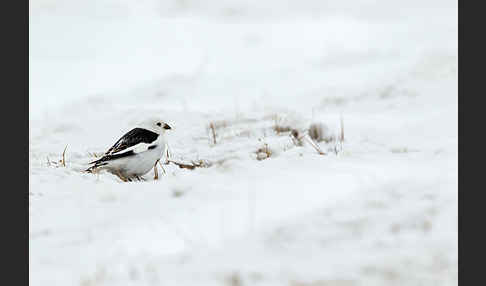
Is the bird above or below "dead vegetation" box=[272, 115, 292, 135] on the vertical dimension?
below

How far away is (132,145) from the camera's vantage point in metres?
3.41

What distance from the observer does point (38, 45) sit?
9.03 m

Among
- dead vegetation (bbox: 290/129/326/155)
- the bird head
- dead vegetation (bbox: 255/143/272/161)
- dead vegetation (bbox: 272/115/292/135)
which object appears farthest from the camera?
dead vegetation (bbox: 272/115/292/135)

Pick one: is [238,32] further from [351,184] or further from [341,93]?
[351,184]

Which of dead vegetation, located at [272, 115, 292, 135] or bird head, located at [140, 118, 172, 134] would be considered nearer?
bird head, located at [140, 118, 172, 134]

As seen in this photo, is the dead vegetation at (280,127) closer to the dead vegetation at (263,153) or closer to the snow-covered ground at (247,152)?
the snow-covered ground at (247,152)

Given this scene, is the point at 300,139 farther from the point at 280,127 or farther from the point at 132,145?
the point at 132,145

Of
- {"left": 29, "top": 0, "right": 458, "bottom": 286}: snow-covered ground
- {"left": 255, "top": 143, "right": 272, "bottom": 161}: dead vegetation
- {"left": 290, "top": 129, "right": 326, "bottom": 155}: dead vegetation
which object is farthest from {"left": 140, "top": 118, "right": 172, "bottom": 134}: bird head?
{"left": 290, "top": 129, "right": 326, "bottom": 155}: dead vegetation

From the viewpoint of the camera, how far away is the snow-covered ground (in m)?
1.99

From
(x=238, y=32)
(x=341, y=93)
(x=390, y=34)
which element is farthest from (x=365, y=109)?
(x=238, y=32)

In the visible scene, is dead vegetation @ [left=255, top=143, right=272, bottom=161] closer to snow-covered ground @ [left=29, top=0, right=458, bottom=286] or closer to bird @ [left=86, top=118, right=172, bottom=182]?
snow-covered ground @ [left=29, top=0, right=458, bottom=286]

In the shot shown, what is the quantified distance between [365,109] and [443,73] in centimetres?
123

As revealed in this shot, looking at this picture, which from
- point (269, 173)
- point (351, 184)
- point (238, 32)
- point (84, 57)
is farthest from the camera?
point (238, 32)

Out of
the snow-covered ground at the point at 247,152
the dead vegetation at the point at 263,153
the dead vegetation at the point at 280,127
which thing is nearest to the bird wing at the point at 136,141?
the snow-covered ground at the point at 247,152
